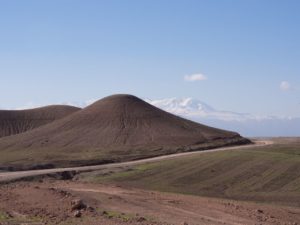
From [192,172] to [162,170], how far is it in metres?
3.19

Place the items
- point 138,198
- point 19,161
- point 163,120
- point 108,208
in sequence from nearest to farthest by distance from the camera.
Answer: point 108,208, point 138,198, point 19,161, point 163,120

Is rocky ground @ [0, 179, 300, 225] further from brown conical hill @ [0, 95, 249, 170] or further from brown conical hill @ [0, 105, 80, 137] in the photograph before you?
brown conical hill @ [0, 105, 80, 137]

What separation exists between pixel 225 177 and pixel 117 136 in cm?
5233

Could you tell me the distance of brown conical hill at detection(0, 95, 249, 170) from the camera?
84562 millimetres

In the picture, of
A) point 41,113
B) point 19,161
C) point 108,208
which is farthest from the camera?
point 41,113

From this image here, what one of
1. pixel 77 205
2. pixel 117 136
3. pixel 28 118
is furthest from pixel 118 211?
pixel 28 118

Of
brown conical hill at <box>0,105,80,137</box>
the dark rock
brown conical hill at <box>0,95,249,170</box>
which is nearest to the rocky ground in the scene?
the dark rock

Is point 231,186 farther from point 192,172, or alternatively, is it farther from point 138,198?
point 138,198

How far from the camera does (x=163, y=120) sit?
115500 millimetres

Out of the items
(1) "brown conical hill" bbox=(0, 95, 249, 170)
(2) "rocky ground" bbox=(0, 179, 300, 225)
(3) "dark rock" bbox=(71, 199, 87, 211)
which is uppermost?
(1) "brown conical hill" bbox=(0, 95, 249, 170)

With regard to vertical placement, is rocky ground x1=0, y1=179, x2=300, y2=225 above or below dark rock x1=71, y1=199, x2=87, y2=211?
below

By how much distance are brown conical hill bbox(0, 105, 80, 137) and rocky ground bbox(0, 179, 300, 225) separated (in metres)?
112

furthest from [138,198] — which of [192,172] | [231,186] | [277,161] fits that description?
[277,161]

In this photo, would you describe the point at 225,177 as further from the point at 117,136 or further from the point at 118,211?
the point at 117,136
